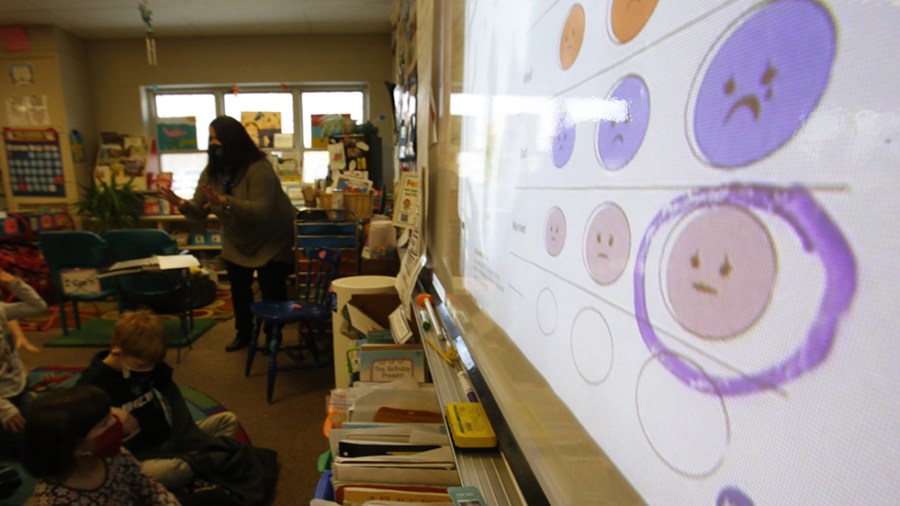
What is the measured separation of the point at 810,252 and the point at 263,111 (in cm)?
548

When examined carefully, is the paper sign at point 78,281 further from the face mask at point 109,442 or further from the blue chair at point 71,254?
the face mask at point 109,442

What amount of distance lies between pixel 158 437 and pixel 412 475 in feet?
4.48

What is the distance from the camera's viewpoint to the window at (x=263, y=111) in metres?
4.86

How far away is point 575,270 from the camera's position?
384 millimetres

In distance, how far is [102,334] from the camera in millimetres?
3232

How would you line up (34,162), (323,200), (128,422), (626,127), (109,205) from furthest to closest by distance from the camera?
(34,162) → (109,205) → (323,200) → (128,422) → (626,127)

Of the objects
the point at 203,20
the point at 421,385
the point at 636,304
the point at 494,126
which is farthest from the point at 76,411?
the point at 203,20

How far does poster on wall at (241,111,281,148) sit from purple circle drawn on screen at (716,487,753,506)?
531cm

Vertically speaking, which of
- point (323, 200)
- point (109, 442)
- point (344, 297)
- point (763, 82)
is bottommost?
point (109, 442)

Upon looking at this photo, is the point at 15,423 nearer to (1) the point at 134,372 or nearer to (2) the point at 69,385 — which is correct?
(1) the point at 134,372

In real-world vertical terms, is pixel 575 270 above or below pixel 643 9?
below

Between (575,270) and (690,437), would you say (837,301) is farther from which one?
(575,270)

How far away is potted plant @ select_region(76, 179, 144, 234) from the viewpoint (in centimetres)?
416

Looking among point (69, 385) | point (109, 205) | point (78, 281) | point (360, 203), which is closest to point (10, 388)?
point (69, 385)
